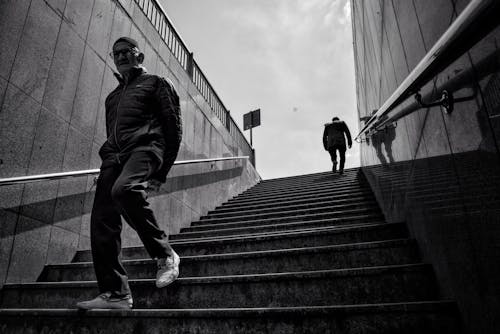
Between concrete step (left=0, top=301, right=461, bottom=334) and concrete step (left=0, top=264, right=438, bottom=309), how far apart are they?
38 cm

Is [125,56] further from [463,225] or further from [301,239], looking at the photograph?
[463,225]

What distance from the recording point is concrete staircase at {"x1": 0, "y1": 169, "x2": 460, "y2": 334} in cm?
166

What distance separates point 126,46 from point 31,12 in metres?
1.72

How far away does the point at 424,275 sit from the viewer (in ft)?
6.53

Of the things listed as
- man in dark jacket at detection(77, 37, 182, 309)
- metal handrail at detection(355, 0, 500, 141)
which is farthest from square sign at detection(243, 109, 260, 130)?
metal handrail at detection(355, 0, 500, 141)

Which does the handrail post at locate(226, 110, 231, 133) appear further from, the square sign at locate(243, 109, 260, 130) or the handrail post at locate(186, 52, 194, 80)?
the square sign at locate(243, 109, 260, 130)

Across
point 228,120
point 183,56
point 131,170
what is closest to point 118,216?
point 131,170

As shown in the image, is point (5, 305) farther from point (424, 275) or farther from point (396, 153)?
point (396, 153)

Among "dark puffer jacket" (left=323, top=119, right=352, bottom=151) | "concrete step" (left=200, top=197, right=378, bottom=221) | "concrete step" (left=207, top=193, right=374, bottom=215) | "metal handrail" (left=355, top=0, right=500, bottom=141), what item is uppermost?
"dark puffer jacket" (left=323, top=119, right=352, bottom=151)

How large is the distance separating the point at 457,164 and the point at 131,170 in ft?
5.86

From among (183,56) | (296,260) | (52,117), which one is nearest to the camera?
(296,260)

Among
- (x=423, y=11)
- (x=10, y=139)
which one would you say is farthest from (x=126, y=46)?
(x=423, y=11)

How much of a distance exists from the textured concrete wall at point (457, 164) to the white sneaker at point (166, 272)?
1.67 metres

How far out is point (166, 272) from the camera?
2266mm
